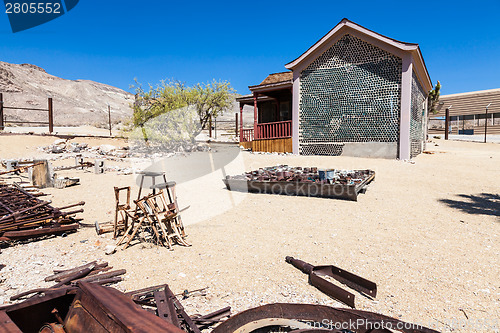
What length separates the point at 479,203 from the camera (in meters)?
6.79

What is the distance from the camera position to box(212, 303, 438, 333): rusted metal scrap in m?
2.02

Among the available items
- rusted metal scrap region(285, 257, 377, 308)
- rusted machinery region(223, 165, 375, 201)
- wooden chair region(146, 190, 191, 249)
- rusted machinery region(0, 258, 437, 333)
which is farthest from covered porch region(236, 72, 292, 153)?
rusted machinery region(0, 258, 437, 333)

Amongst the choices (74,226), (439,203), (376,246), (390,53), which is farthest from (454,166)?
(74,226)

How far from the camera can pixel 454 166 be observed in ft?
40.1

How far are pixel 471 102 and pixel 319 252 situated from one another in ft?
123

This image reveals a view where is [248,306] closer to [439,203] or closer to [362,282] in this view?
[362,282]

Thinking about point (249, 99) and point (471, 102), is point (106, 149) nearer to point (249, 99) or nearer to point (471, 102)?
point (249, 99)

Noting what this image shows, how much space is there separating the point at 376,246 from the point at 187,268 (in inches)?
108

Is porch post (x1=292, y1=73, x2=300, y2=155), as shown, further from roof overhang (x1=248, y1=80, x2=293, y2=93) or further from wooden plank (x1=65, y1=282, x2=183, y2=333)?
wooden plank (x1=65, y1=282, x2=183, y2=333)

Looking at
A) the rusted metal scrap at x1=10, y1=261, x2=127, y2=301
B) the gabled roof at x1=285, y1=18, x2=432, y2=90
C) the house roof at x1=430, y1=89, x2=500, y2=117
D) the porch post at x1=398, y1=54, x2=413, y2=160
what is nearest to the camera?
the rusted metal scrap at x1=10, y1=261, x2=127, y2=301

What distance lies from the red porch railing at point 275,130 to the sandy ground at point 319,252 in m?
9.32

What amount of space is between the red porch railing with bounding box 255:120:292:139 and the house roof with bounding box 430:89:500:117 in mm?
23571

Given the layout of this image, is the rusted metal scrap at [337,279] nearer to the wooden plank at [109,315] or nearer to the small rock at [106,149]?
the wooden plank at [109,315]

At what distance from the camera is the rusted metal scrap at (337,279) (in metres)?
2.96
